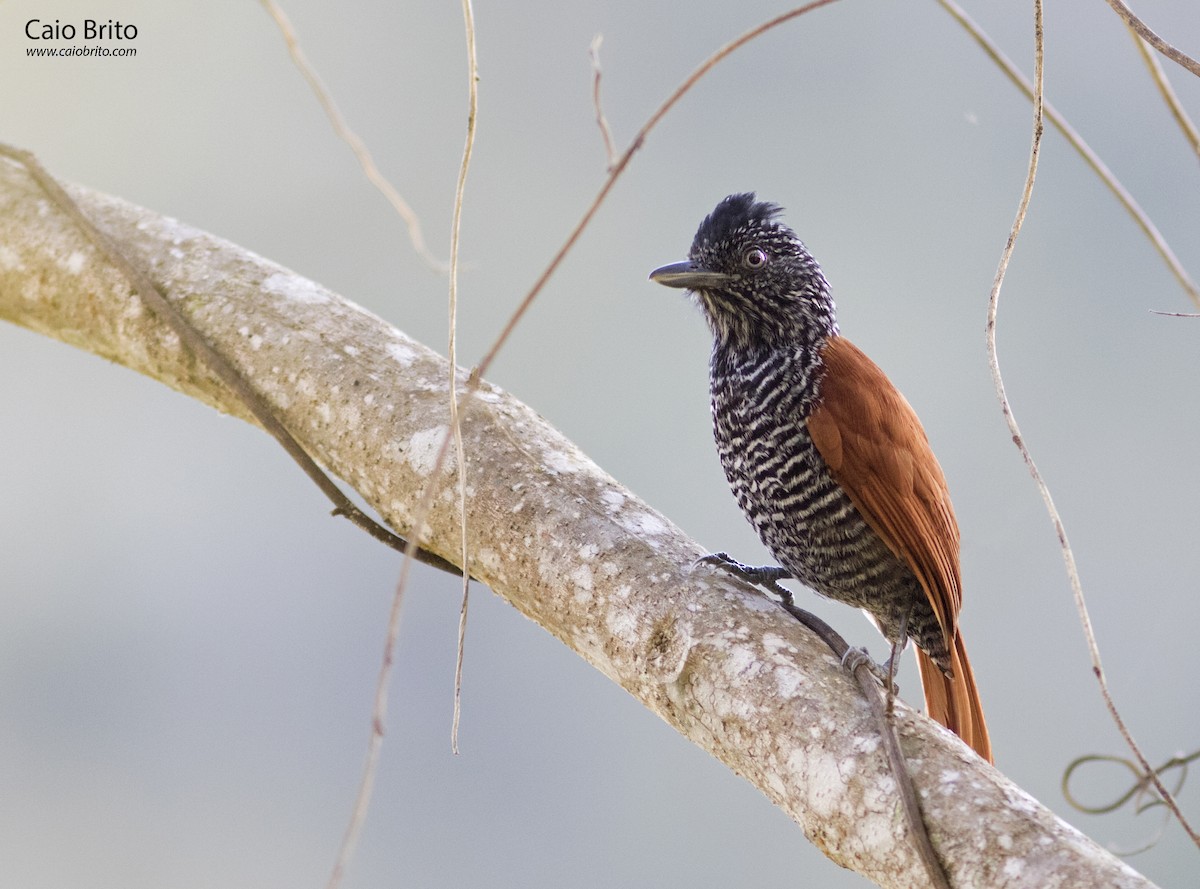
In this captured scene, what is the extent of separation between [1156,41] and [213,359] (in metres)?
1.39

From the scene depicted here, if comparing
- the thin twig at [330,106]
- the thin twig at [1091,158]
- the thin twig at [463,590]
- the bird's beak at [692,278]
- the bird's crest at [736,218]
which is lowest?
the thin twig at [463,590]

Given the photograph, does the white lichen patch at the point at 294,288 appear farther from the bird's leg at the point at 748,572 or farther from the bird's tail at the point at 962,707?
the bird's tail at the point at 962,707

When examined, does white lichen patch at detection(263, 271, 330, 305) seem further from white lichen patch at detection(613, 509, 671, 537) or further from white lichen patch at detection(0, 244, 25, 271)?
white lichen patch at detection(613, 509, 671, 537)

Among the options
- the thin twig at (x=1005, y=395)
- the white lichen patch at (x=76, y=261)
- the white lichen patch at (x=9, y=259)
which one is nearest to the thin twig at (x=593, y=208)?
the thin twig at (x=1005, y=395)

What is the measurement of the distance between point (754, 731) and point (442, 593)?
4.05 metres

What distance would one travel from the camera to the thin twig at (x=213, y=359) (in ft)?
5.70

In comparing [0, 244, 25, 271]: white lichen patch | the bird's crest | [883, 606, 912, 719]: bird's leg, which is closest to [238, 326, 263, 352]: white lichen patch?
[0, 244, 25, 271]: white lichen patch

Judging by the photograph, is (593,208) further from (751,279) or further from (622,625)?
(751,279)

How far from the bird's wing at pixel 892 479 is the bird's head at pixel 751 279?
0.78 feet

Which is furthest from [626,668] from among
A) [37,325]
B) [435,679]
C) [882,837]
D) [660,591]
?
[435,679]

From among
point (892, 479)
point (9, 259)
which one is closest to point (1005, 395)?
point (892, 479)

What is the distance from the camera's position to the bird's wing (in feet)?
5.98

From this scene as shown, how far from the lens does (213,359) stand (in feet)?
5.79

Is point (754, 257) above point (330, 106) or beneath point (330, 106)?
above
